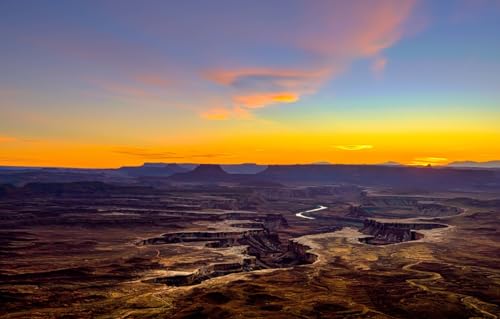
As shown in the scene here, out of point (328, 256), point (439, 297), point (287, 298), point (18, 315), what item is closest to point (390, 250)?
point (328, 256)

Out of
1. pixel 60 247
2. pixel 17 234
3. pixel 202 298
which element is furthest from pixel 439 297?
pixel 17 234

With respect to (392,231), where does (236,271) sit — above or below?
below

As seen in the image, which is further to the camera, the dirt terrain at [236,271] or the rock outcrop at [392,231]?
the rock outcrop at [392,231]

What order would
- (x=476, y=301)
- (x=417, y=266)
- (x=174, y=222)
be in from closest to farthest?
(x=476, y=301), (x=417, y=266), (x=174, y=222)

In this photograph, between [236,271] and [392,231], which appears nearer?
[236,271]

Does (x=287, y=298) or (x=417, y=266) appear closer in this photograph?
(x=287, y=298)

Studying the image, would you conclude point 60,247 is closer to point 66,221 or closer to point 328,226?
point 66,221

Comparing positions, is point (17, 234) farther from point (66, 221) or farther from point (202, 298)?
point (202, 298)

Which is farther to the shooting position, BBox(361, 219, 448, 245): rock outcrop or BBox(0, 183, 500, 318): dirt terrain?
BBox(361, 219, 448, 245): rock outcrop

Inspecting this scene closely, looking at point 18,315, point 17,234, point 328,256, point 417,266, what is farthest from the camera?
point 17,234
